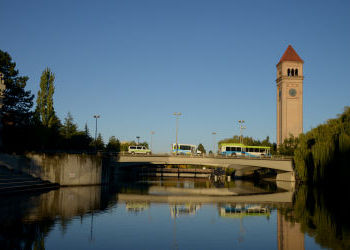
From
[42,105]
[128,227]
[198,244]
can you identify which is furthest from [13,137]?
[198,244]

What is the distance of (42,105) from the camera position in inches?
2501

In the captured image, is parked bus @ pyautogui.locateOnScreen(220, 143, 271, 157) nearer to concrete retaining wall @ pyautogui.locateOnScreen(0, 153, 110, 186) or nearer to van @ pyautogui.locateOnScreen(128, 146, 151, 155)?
van @ pyautogui.locateOnScreen(128, 146, 151, 155)

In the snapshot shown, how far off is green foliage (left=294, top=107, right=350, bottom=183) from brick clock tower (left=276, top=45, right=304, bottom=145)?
37.8 meters

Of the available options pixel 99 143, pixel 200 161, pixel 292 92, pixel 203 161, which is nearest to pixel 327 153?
pixel 203 161

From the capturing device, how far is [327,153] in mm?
57719

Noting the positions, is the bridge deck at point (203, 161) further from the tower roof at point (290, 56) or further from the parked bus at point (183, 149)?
the tower roof at point (290, 56)

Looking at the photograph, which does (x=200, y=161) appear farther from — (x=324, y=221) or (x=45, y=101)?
(x=324, y=221)

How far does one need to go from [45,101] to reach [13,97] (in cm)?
816

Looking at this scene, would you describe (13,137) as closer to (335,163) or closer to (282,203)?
(282,203)

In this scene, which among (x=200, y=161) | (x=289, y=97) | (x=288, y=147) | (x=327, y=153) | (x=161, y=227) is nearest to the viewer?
(x=161, y=227)

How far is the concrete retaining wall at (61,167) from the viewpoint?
45281mm

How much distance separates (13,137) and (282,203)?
1545 inches

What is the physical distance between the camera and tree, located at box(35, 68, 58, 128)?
63338 mm

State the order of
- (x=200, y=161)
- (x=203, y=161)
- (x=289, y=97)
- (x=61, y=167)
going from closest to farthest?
1. (x=61, y=167)
2. (x=203, y=161)
3. (x=200, y=161)
4. (x=289, y=97)
